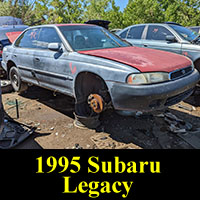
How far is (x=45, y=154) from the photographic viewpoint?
2.73m

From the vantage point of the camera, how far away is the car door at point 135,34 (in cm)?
584

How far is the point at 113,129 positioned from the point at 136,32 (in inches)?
146

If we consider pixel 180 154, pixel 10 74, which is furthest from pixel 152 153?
pixel 10 74

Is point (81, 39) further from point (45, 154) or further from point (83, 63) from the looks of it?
point (45, 154)

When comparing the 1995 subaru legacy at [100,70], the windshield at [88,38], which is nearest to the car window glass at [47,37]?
the 1995 subaru legacy at [100,70]

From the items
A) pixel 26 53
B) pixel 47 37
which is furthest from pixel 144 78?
pixel 26 53

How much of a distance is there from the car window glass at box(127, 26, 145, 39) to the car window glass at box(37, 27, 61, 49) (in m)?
2.97

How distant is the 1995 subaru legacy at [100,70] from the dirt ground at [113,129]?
1.45ft

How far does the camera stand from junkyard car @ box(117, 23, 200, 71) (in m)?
4.60

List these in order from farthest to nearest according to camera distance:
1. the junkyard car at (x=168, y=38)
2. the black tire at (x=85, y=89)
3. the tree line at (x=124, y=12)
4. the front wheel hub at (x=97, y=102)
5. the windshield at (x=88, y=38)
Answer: the tree line at (x=124, y=12), the junkyard car at (x=168, y=38), the windshield at (x=88, y=38), the black tire at (x=85, y=89), the front wheel hub at (x=97, y=102)

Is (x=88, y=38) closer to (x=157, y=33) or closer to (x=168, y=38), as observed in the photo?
(x=168, y=38)

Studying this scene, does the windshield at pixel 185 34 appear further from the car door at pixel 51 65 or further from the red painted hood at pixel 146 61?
the car door at pixel 51 65

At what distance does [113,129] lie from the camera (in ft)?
11.1

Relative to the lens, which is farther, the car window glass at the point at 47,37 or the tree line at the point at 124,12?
the tree line at the point at 124,12
